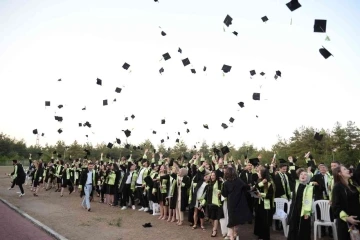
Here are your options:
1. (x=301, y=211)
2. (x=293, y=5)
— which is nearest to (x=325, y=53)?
(x=293, y=5)

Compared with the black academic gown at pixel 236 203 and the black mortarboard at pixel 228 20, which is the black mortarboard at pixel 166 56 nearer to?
the black mortarboard at pixel 228 20

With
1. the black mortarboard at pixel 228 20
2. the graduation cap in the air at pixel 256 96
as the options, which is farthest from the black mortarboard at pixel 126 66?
the graduation cap in the air at pixel 256 96

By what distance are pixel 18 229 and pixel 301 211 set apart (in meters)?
8.02

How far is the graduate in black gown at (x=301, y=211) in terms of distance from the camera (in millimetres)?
6855

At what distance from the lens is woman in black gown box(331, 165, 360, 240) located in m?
5.61

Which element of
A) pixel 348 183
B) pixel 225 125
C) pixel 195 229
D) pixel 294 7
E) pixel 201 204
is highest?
pixel 294 7

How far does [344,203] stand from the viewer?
5.70 meters

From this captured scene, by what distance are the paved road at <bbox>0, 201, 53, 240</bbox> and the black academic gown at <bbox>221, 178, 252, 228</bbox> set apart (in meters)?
4.85

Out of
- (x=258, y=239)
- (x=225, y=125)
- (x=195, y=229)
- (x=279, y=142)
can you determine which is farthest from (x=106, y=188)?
(x=279, y=142)

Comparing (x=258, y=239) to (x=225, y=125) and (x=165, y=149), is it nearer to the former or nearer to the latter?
(x=225, y=125)

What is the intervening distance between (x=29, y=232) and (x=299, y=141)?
46339mm

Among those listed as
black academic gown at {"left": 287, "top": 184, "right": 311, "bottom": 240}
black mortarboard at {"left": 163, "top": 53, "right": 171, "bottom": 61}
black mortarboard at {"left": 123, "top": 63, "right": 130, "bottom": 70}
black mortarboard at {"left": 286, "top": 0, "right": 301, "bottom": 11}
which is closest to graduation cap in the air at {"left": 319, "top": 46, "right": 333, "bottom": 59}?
black mortarboard at {"left": 286, "top": 0, "right": 301, "bottom": 11}

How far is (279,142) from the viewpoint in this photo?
2189 inches

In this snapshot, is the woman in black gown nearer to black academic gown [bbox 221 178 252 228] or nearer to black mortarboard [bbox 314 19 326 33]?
black academic gown [bbox 221 178 252 228]
